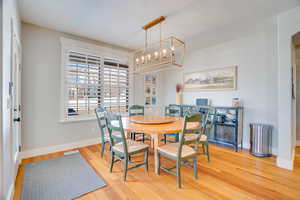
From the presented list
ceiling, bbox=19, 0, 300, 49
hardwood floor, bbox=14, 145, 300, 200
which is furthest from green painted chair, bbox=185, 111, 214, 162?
ceiling, bbox=19, 0, 300, 49

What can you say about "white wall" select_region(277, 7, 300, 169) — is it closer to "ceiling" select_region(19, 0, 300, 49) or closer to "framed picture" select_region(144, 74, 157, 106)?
"ceiling" select_region(19, 0, 300, 49)

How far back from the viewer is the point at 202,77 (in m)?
4.26

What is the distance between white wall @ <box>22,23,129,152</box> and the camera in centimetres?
286

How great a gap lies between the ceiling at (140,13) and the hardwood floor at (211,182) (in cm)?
270

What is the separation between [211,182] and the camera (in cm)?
203

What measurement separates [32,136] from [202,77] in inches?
176

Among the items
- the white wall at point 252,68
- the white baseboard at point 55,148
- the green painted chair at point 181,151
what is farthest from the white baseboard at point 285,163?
the white baseboard at point 55,148

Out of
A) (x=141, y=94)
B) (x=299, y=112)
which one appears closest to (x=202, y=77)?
(x=141, y=94)

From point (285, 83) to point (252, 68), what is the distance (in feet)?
3.33

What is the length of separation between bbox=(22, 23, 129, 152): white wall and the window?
23cm

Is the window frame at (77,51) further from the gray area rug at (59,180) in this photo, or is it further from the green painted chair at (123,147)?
the green painted chair at (123,147)

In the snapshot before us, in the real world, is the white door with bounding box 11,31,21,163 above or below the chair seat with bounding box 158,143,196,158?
above

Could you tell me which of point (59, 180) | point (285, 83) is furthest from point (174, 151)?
point (285, 83)

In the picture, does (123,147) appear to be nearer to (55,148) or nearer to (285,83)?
(55,148)
